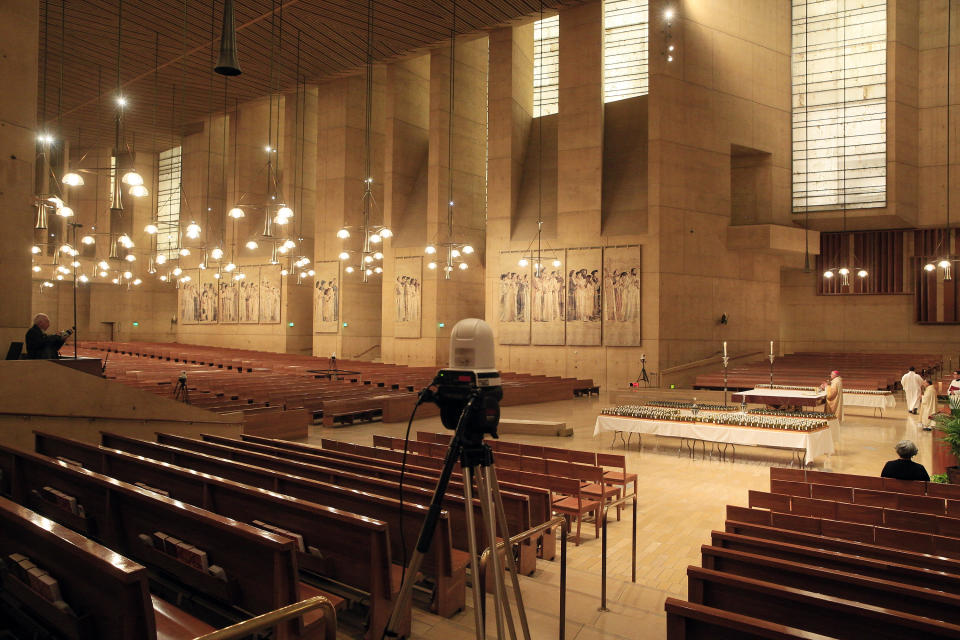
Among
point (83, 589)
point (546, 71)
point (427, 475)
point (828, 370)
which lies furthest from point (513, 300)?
point (83, 589)

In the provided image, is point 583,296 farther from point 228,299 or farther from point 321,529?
point 228,299

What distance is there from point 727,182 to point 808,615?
61.7 ft

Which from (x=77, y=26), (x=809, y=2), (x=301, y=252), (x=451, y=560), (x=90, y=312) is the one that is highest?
(x=809, y=2)

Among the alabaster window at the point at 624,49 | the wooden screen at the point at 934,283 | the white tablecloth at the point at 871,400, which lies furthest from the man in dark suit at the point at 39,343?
the wooden screen at the point at 934,283

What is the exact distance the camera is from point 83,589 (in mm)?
1977

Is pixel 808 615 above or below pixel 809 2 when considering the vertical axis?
below

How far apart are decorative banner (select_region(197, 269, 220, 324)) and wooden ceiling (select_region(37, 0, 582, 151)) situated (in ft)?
25.3

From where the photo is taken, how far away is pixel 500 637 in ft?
6.74

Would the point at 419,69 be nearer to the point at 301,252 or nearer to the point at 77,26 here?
the point at 301,252

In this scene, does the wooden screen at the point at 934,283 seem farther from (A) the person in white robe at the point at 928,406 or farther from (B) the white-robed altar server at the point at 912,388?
(A) the person in white robe at the point at 928,406

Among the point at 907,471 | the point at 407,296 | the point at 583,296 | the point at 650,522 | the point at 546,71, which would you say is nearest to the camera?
the point at 907,471

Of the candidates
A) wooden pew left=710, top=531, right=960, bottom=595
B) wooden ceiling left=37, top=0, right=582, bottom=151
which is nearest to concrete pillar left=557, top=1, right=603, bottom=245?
wooden ceiling left=37, top=0, right=582, bottom=151

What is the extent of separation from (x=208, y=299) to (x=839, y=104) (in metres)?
26.8

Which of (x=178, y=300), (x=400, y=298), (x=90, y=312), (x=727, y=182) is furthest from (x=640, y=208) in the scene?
(x=90, y=312)
